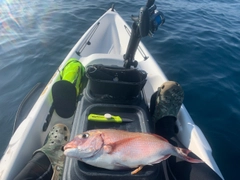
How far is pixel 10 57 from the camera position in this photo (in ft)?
25.0

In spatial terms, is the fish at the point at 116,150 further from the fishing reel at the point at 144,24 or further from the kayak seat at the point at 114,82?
the fishing reel at the point at 144,24

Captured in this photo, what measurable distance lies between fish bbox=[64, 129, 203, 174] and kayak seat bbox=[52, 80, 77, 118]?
131 centimetres

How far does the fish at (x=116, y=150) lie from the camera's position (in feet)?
7.04

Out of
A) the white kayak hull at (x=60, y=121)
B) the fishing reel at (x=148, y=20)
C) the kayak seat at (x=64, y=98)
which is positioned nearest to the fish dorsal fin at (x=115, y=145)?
the white kayak hull at (x=60, y=121)

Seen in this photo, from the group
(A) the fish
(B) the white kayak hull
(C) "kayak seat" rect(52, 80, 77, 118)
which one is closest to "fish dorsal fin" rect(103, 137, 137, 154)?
(A) the fish

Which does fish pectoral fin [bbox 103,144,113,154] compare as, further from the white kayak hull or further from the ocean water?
the ocean water

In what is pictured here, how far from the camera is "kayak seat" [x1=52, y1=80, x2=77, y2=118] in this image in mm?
3346

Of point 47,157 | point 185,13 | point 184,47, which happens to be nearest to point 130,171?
point 47,157

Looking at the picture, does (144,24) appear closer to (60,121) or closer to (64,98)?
(64,98)

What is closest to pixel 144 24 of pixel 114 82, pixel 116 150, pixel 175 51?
pixel 114 82

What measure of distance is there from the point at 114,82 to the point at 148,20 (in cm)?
108

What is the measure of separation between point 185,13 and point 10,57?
922 cm

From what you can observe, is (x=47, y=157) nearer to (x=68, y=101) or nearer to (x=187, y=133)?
(x=68, y=101)

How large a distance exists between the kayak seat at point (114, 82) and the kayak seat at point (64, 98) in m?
0.38
